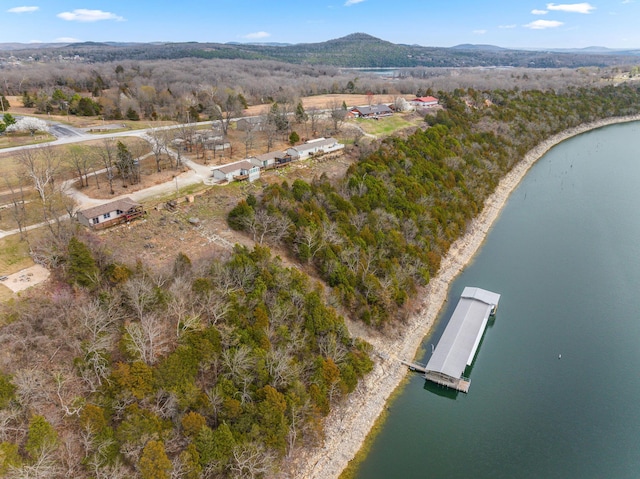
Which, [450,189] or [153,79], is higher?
[153,79]

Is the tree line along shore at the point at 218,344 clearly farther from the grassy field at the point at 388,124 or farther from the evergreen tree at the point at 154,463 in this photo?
the grassy field at the point at 388,124

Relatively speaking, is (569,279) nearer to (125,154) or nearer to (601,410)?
(601,410)

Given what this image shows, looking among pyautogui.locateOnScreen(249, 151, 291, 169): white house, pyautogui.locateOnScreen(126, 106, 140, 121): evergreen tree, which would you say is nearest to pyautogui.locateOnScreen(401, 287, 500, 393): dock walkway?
pyautogui.locateOnScreen(249, 151, 291, 169): white house

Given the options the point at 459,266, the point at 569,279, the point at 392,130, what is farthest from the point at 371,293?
the point at 392,130

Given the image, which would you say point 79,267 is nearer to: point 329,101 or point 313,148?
point 313,148

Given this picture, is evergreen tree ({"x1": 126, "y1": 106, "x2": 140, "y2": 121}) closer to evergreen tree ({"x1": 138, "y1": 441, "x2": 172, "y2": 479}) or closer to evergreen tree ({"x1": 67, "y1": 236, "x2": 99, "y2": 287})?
evergreen tree ({"x1": 67, "y1": 236, "x2": 99, "y2": 287})

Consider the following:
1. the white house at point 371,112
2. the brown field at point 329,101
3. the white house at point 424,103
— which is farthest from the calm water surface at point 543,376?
the brown field at point 329,101

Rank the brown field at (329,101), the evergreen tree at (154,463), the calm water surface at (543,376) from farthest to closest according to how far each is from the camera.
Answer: the brown field at (329,101) < the calm water surface at (543,376) < the evergreen tree at (154,463)
